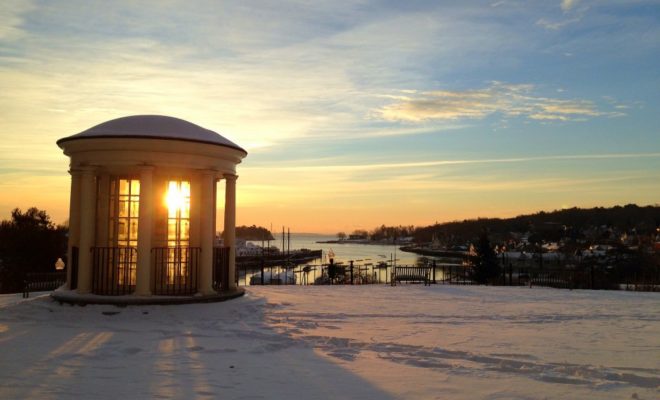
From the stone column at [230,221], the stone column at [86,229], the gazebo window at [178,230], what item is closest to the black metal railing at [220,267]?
the stone column at [230,221]

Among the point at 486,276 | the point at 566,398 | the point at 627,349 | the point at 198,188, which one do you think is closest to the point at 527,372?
the point at 566,398

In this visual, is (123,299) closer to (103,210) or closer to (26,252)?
(103,210)

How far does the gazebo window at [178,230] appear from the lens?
13773 mm

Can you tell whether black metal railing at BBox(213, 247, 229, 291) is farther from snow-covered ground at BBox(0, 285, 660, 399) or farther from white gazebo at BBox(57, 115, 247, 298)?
snow-covered ground at BBox(0, 285, 660, 399)

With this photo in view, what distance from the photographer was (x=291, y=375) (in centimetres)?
709

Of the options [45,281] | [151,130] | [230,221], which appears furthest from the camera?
[45,281]

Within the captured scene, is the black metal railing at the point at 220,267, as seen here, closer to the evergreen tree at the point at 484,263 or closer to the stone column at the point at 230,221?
the stone column at the point at 230,221

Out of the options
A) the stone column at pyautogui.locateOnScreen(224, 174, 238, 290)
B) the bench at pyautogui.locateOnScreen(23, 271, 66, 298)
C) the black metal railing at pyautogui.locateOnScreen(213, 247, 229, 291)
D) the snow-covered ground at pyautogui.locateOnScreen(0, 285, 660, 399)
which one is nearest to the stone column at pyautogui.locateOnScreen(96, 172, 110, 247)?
the snow-covered ground at pyautogui.locateOnScreen(0, 285, 660, 399)

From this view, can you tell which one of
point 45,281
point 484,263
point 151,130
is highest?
point 151,130

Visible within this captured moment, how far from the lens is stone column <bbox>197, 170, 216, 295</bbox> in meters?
13.7

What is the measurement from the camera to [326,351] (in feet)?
28.0

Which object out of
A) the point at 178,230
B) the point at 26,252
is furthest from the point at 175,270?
the point at 26,252

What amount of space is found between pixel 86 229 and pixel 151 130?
284 cm

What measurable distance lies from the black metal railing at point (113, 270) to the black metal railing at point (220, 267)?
7.34 ft
